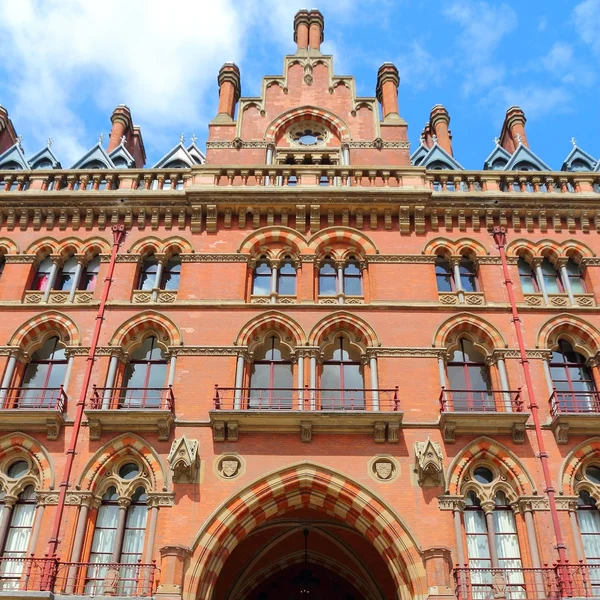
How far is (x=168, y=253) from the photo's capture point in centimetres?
2173

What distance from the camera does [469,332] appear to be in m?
20.1

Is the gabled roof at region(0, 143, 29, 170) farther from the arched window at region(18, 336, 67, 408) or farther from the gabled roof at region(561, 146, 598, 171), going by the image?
the gabled roof at region(561, 146, 598, 171)

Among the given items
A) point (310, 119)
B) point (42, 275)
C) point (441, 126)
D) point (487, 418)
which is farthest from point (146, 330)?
point (441, 126)

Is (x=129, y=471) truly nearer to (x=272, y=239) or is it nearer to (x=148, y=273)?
(x=148, y=273)

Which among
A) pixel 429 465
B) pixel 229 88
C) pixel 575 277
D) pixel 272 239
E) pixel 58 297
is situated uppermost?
pixel 229 88

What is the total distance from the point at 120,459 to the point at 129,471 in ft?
1.30

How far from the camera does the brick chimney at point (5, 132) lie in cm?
2797

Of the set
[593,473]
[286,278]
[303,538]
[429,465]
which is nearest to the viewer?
[429,465]

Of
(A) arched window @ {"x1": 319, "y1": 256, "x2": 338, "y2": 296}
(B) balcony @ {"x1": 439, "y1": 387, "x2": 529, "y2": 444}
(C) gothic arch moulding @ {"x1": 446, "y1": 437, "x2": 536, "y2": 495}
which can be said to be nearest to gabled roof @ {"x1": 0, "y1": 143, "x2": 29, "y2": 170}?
(A) arched window @ {"x1": 319, "y1": 256, "x2": 338, "y2": 296}

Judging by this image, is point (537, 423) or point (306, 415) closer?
point (306, 415)

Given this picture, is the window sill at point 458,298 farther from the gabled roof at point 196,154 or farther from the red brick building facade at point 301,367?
the gabled roof at point 196,154

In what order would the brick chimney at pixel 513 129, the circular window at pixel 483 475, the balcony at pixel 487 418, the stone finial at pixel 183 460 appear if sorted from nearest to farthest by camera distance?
the stone finial at pixel 183 460, the balcony at pixel 487 418, the circular window at pixel 483 475, the brick chimney at pixel 513 129

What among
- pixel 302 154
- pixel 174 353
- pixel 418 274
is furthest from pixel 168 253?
pixel 418 274

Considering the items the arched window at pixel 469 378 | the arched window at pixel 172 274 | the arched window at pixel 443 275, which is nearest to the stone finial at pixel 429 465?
the arched window at pixel 469 378
